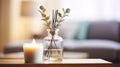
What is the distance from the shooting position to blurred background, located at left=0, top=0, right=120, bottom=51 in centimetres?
393

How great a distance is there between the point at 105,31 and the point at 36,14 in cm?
Result: 118

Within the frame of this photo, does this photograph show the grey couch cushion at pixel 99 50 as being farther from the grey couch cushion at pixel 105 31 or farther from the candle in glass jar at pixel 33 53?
the candle in glass jar at pixel 33 53

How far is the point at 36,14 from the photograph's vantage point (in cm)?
409

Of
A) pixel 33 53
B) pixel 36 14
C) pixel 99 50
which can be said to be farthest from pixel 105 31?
pixel 33 53

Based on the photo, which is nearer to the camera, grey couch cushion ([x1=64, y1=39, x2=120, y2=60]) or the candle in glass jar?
the candle in glass jar

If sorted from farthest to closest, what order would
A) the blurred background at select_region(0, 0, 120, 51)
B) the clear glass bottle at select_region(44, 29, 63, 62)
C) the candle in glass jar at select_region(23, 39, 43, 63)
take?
the blurred background at select_region(0, 0, 120, 51) < the clear glass bottle at select_region(44, 29, 63, 62) < the candle in glass jar at select_region(23, 39, 43, 63)

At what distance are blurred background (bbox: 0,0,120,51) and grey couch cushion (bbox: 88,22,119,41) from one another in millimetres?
190

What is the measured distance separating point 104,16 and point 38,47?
278 cm

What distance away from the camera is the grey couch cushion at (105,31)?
3676mm

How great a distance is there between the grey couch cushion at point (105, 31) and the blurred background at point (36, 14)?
19 cm

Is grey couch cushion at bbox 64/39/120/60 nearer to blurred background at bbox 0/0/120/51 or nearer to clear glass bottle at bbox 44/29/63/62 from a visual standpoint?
blurred background at bbox 0/0/120/51

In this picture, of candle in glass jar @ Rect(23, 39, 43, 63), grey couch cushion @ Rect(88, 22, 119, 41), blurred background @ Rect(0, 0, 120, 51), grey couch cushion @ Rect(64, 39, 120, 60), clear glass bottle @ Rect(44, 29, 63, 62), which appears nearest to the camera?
candle in glass jar @ Rect(23, 39, 43, 63)

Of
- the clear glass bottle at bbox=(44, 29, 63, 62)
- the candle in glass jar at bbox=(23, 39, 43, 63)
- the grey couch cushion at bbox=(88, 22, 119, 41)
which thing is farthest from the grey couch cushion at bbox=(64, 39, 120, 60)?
the candle in glass jar at bbox=(23, 39, 43, 63)

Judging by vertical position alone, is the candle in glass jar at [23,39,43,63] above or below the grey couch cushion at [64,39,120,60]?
above
